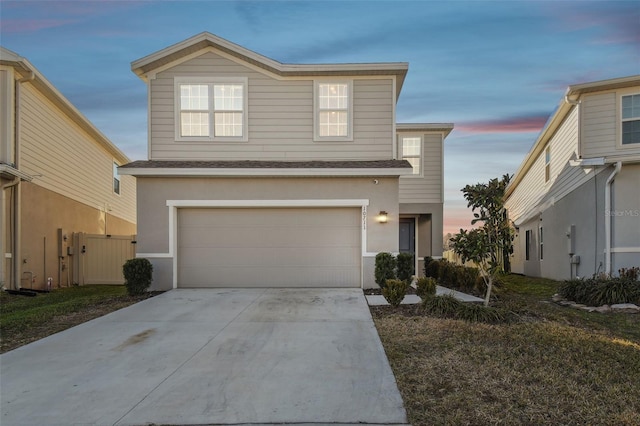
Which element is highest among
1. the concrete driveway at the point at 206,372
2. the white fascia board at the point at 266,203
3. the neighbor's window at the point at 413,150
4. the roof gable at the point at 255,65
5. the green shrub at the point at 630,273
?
the roof gable at the point at 255,65

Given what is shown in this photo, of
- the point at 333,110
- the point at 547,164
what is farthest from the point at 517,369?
the point at 547,164

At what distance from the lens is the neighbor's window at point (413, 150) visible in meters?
17.1

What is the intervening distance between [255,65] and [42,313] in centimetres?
769

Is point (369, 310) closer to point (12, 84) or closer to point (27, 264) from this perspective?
point (27, 264)

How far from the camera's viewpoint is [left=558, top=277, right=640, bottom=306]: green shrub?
9.59 meters

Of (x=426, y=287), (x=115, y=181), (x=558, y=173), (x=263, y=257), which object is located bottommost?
(x=426, y=287)

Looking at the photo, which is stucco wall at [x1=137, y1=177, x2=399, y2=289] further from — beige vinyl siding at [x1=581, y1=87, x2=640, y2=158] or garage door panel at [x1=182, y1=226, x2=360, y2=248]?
beige vinyl siding at [x1=581, y1=87, x2=640, y2=158]

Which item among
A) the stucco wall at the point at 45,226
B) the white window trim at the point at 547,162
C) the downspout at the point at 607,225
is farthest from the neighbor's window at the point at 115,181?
the downspout at the point at 607,225

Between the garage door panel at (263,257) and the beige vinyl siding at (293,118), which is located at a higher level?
the beige vinyl siding at (293,118)

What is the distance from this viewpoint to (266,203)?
462 inches

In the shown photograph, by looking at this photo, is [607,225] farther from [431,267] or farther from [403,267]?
[431,267]

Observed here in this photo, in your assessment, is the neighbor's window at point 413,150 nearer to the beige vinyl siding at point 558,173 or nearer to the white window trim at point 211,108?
the beige vinyl siding at point 558,173

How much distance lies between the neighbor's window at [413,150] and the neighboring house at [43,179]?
38.8 ft

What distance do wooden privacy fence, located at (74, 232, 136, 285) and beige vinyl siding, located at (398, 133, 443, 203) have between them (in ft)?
33.3
